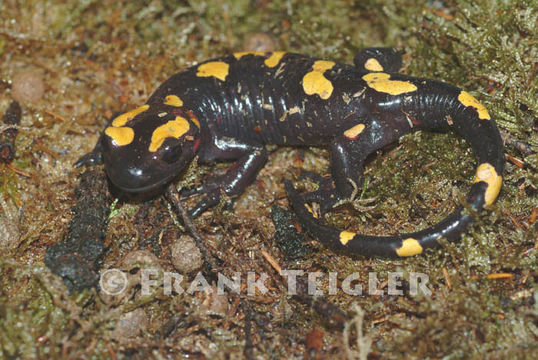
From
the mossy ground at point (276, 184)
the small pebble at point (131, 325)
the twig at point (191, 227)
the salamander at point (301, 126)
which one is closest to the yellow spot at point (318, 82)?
the salamander at point (301, 126)

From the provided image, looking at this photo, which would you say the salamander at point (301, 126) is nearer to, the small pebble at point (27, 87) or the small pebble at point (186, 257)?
the small pebble at point (186, 257)

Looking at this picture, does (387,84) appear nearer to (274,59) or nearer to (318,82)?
(318,82)

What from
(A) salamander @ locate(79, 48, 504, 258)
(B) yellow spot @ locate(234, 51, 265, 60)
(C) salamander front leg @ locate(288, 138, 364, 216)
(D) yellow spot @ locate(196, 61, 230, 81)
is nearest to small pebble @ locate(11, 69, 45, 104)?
(A) salamander @ locate(79, 48, 504, 258)

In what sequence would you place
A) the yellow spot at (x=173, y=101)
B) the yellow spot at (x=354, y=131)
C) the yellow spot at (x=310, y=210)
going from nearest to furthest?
the yellow spot at (x=310, y=210)
the yellow spot at (x=354, y=131)
the yellow spot at (x=173, y=101)

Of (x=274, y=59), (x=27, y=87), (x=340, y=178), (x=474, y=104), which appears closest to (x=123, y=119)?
(x=27, y=87)

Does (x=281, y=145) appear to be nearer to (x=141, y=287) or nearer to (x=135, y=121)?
(x=135, y=121)
